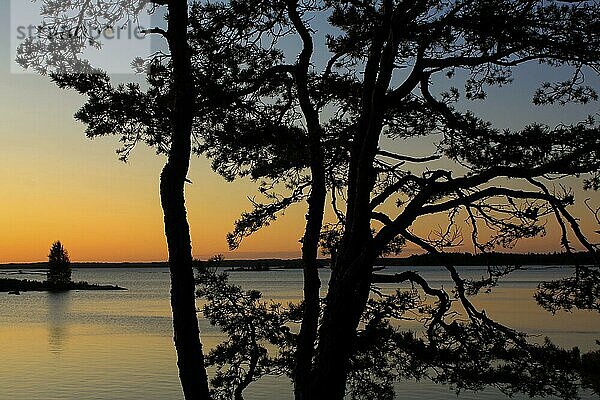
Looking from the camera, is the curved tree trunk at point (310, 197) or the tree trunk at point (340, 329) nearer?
the tree trunk at point (340, 329)

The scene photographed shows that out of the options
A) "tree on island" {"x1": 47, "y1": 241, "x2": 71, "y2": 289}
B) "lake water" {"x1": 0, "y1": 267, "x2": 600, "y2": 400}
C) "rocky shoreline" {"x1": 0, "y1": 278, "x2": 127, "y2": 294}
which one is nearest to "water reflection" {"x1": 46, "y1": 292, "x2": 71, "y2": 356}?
"lake water" {"x1": 0, "y1": 267, "x2": 600, "y2": 400}

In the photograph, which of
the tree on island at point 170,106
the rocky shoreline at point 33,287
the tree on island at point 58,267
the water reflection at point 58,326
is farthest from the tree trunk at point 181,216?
the rocky shoreline at point 33,287

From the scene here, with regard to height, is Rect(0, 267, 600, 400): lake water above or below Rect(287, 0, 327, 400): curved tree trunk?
below

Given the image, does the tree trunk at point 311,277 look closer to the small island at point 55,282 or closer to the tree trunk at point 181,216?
the tree trunk at point 181,216

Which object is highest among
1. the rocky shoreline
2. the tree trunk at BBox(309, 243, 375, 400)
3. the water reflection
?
the tree trunk at BBox(309, 243, 375, 400)

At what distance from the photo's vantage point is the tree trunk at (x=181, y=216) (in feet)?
19.7

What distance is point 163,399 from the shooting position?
18.5m

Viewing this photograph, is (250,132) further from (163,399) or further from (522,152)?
(163,399)

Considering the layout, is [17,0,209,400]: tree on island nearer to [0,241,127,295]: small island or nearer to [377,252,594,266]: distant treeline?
[377,252,594,266]: distant treeline

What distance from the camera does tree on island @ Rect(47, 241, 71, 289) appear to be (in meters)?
79.0

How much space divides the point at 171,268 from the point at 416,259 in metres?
2.20

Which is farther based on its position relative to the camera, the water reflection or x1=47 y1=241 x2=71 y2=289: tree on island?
x1=47 y1=241 x2=71 y2=289: tree on island

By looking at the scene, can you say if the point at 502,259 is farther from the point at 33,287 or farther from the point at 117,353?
the point at 33,287

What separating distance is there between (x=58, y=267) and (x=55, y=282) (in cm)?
373
